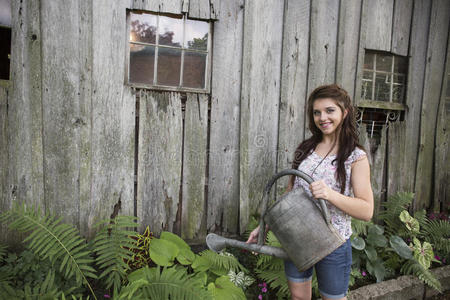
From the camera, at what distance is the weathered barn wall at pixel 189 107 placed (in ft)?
7.01

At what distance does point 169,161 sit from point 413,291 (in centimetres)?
243

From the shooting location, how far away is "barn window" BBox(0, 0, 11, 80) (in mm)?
2061

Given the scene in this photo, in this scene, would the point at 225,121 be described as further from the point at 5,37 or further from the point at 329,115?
the point at 5,37

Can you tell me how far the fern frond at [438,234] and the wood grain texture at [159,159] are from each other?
270cm

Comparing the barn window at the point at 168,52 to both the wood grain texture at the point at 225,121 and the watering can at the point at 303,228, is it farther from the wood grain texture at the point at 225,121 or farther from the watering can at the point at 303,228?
the watering can at the point at 303,228

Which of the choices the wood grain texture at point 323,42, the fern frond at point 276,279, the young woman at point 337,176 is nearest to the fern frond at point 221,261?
the fern frond at point 276,279

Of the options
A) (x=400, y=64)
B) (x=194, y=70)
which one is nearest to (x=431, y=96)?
(x=400, y=64)

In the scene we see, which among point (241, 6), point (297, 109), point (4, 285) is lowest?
point (4, 285)

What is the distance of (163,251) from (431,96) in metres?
3.48

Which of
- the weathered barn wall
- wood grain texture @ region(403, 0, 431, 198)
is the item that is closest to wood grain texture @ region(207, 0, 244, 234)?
the weathered barn wall

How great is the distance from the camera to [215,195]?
8.64ft

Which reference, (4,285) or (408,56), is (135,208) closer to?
(4,285)

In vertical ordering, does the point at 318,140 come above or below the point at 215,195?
above

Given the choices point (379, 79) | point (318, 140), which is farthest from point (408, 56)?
point (318, 140)
